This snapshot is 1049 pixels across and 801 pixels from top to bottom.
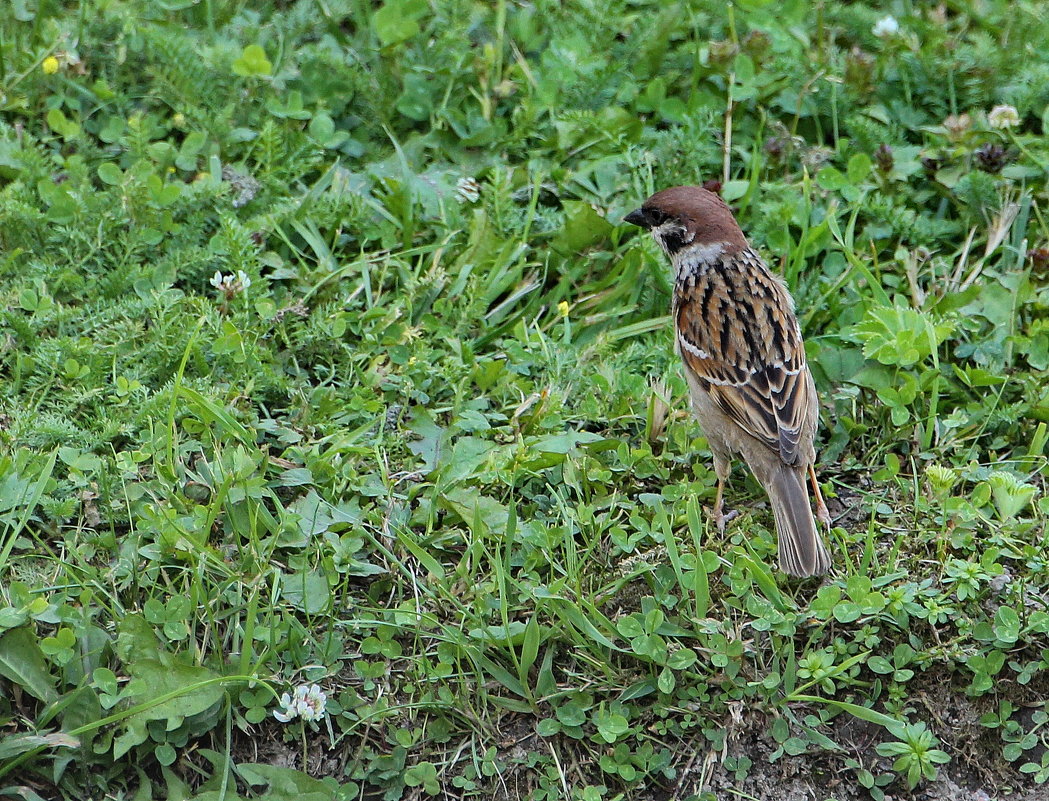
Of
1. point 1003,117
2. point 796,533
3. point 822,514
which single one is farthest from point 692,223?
point 1003,117

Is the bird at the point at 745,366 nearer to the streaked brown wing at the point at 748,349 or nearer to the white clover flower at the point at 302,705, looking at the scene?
the streaked brown wing at the point at 748,349

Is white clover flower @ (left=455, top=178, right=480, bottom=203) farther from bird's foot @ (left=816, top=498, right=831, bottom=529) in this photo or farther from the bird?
bird's foot @ (left=816, top=498, right=831, bottom=529)

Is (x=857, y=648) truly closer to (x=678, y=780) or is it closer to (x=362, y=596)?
(x=678, y=780)

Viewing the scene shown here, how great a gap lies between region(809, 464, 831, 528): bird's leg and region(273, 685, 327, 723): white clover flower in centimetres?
185

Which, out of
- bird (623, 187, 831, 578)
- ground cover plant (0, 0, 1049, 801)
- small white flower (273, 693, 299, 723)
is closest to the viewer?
small white flower (273, 693, 299, 723)

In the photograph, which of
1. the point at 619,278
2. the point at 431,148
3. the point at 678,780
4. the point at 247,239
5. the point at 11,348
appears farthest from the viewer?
the point at 431,148

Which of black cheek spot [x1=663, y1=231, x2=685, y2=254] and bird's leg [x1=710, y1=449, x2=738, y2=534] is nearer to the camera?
bird's leg [x1=710, y1=449, x2=738, y2=534]

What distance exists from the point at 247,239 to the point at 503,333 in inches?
43.5

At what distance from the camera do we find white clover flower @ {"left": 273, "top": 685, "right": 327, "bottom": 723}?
345 cm

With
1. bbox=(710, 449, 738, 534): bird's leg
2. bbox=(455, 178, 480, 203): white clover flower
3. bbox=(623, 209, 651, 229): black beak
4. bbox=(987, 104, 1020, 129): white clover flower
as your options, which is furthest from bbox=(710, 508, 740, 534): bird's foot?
bbox=(987, 104, 1020, 129): white clover flower

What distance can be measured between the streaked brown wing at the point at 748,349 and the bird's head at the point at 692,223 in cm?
13

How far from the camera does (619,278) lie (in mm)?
5152

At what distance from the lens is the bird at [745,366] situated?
4.02 m

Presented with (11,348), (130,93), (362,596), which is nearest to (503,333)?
(362,596)
